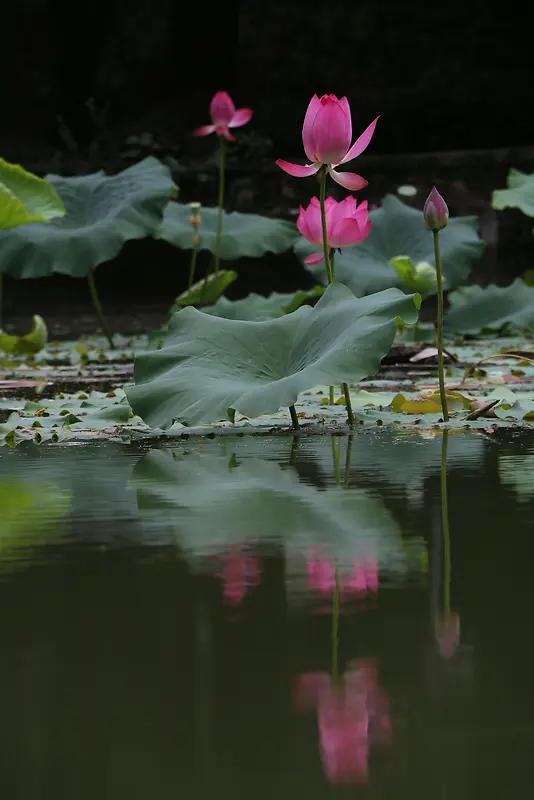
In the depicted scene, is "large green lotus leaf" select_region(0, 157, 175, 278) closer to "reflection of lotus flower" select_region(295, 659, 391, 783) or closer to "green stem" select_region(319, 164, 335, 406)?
"green stem" select_region(319, 164, 335, 406)

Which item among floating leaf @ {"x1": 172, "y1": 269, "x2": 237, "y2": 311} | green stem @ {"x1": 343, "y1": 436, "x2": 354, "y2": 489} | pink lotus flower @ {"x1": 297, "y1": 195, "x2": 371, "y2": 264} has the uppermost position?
floating leaf @ {"x1": 172, "y1": 269, "x2": 237, "y2": 311}

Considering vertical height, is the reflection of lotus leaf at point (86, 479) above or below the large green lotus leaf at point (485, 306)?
below

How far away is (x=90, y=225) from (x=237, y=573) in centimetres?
268

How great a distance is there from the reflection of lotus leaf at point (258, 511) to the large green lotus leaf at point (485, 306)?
2.21 meters

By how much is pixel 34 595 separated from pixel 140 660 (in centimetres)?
17

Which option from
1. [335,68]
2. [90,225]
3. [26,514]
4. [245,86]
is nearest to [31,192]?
[90,225]

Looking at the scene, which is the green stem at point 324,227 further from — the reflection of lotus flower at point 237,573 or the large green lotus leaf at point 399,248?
the large green lotus leaf at point 399,248

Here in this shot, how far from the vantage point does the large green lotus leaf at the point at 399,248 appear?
3611 millimetres

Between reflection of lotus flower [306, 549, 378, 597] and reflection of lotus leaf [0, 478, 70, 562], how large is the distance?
22 centimetres

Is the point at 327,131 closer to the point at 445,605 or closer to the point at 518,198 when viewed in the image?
the point at 445,605

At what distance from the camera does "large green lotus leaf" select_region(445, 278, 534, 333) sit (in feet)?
11.5

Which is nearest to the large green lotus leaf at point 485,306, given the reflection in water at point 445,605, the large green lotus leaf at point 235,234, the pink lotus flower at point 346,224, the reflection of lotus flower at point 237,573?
the large green lotus leaf at point 235,234

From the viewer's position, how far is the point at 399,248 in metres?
3.74

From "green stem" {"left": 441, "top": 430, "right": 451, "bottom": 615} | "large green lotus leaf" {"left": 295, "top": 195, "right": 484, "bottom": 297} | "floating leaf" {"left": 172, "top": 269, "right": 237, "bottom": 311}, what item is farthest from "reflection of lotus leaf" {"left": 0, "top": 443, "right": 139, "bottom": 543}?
"large green lotus leaf" {"left": 295, "top": 195, "right": 484, "bottom": 297}
